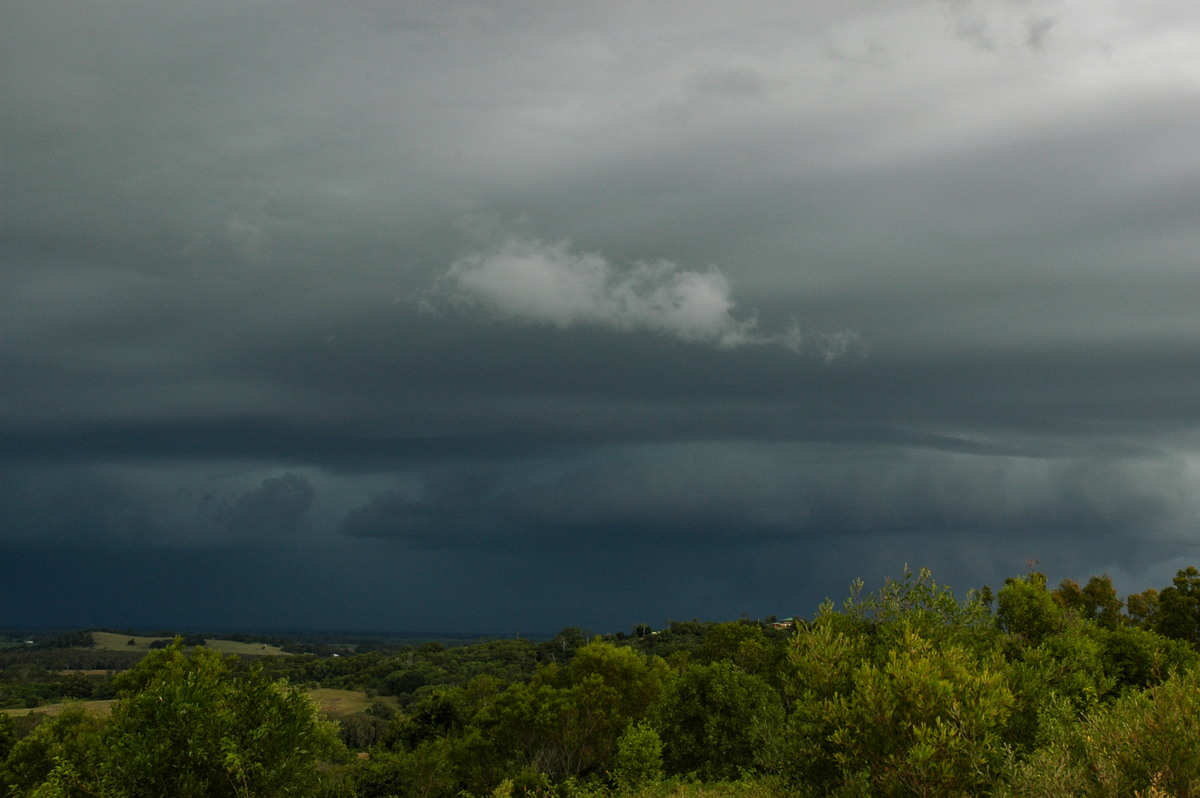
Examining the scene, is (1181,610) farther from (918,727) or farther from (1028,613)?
(918,727)

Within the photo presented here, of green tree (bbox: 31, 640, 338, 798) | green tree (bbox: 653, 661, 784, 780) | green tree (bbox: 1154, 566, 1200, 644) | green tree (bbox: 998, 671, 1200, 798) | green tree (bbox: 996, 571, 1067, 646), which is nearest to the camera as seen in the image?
green tree (bbox: 998, 671, 1200, 798)

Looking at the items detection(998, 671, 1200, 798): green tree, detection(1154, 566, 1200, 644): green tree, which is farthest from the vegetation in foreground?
detection(1154, 566, 1200, 644): green tree

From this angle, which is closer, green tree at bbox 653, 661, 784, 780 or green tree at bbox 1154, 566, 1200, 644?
green tree at bbox 653, 661, 784, 780

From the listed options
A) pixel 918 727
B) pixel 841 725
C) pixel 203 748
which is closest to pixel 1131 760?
pixel 918 727

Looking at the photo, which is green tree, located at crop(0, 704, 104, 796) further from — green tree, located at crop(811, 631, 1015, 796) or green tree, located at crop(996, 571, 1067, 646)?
green tree, located at crop(996, 571, 1067, 646)

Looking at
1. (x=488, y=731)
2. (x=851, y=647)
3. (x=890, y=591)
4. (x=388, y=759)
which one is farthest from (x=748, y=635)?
(x=851, y=647)

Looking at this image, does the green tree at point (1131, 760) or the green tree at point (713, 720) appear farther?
the green tree at point (713, 720)

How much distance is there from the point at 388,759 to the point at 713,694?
40.2 m

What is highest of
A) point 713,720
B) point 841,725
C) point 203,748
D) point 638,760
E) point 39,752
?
point 841,725

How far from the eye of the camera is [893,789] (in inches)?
944

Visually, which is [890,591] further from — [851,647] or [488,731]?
[488,731]

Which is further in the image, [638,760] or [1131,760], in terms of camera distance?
[638,760]

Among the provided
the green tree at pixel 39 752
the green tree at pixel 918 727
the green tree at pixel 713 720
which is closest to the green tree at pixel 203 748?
the green tree at pixel 918 727

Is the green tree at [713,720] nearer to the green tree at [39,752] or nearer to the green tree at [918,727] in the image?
the green tree at [918,727]
